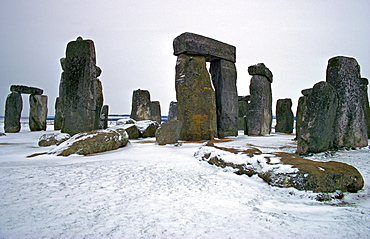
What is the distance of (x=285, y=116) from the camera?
11.6 metres

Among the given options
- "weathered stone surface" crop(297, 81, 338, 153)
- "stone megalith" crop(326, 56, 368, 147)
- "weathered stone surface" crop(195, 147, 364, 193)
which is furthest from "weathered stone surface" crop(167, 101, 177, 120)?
"weathered stone surface" crop(195, 147, 364, 193)

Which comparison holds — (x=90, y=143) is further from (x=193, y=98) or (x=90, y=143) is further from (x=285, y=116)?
(x=285, y=116)

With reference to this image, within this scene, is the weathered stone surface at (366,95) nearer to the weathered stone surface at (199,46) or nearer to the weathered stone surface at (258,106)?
the weathered stone surface at (258,106)

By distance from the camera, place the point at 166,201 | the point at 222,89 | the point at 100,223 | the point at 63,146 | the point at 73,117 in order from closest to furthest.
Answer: the point at 100,223 < the point at 166,201 < the point at 63,146 < the point at 73,117 < the point at 222,89

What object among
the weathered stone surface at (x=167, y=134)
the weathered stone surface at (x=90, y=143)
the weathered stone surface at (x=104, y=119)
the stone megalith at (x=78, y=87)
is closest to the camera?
the weathered stone surface at (x=90, y=143)

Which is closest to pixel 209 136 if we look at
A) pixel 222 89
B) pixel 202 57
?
pixel 222 89

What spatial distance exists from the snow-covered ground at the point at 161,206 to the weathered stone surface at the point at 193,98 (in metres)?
3.97

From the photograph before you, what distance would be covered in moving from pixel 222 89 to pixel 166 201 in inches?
256

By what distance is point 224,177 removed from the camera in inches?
101

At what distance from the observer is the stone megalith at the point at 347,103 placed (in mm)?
4570

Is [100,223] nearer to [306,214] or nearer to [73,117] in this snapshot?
[306,214]

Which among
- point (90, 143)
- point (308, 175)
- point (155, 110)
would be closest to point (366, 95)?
point (308, 175)

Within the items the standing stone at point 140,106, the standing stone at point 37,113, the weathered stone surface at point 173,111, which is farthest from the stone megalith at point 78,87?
the weathered stone surface at point 173,111

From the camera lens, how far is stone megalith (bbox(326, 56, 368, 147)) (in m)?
4.57
